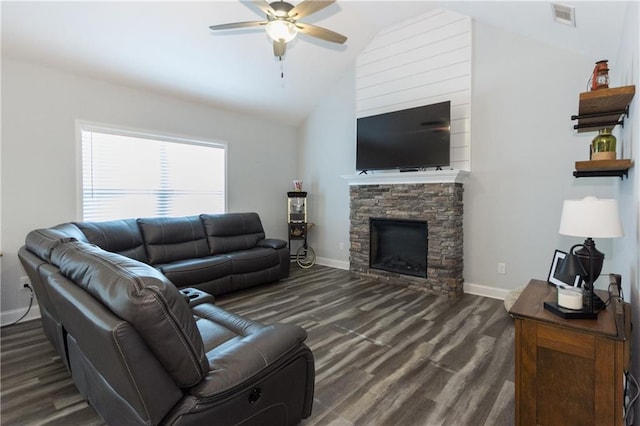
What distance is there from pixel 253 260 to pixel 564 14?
13.3 feet

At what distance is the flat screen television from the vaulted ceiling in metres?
1.16

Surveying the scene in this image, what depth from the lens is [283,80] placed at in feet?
16.1

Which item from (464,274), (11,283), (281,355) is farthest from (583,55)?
(11,283)

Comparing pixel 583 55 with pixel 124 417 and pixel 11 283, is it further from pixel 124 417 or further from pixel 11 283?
pixel 11 283


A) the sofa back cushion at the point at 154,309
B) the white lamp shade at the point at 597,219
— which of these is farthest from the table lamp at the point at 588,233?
the sofa back cushion at the point at 154,309

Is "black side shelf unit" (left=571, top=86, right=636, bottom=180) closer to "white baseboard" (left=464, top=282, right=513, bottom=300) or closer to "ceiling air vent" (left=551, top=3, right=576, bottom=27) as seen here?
"ceiling air vent" (left=551, top=3, right=576, bottom=27)

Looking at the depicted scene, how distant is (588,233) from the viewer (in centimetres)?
153

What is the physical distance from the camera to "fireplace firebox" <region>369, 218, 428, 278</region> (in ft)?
14.5

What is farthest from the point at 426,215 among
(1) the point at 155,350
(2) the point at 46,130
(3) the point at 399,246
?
(2) the point at 46,130

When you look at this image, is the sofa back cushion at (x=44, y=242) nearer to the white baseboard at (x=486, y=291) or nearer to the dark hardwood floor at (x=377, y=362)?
the dark hardwood floor at (x=377, y=362)

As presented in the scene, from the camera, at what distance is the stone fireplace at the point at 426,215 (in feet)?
13.3

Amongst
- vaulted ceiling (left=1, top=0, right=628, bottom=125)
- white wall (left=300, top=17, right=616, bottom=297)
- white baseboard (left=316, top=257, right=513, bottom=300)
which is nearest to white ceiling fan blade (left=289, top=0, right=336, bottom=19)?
vaulted ceiling (left=1, top=0, right=628, bottom=125)

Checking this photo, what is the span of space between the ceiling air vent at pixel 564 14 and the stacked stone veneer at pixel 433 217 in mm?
1860

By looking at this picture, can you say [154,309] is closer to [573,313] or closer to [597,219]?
[573,313]
